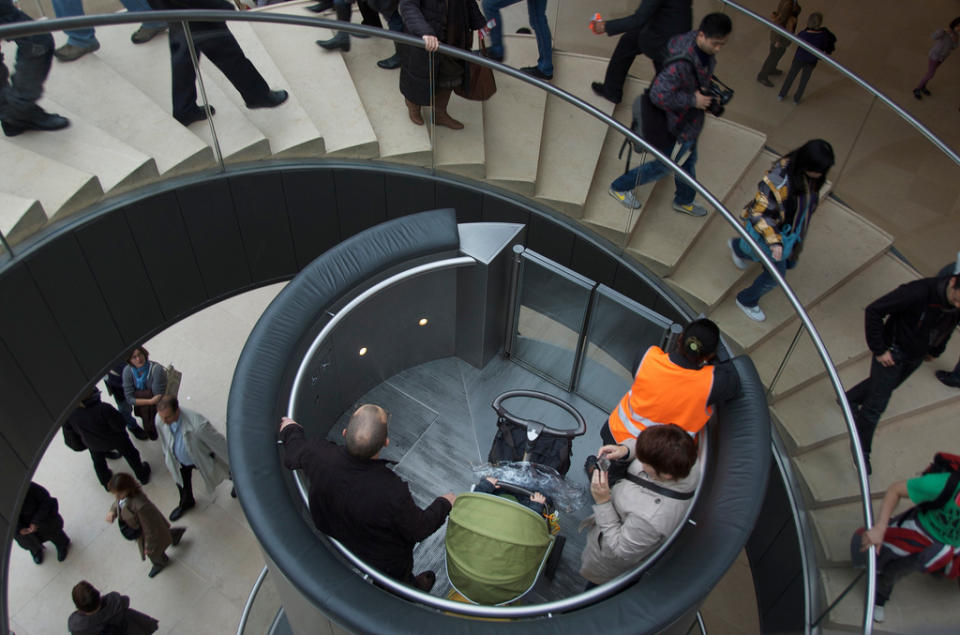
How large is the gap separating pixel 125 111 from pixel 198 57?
0.71 m

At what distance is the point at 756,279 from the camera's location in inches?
204

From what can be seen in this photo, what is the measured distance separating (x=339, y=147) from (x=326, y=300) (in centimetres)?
238

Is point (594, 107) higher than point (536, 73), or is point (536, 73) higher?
point (594, 107)

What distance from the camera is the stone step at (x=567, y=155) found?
559cm

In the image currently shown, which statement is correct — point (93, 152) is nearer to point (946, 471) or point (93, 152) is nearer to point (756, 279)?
point (756, 279)

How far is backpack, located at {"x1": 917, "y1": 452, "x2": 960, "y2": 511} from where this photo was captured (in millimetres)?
3637

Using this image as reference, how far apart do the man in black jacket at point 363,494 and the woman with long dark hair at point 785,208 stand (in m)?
2.86

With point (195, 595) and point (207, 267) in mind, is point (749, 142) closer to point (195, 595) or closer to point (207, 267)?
point (207, 267)

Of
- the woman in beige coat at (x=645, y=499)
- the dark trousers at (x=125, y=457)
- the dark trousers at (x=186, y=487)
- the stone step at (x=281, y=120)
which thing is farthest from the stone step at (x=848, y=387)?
the dark trousers at (x=125, y=457)

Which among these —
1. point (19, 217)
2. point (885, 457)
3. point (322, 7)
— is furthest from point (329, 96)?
point (885, 457)

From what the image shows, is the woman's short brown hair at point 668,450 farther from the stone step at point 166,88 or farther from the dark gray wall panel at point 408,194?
the stone step at point 166,88

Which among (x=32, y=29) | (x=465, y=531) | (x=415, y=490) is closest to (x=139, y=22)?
(x=32, y=29)

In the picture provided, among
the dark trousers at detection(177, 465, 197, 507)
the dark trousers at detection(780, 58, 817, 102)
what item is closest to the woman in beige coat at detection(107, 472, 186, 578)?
the dark trousers at detection(177, 465, 197, 507)

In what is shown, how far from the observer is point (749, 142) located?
6.19m
